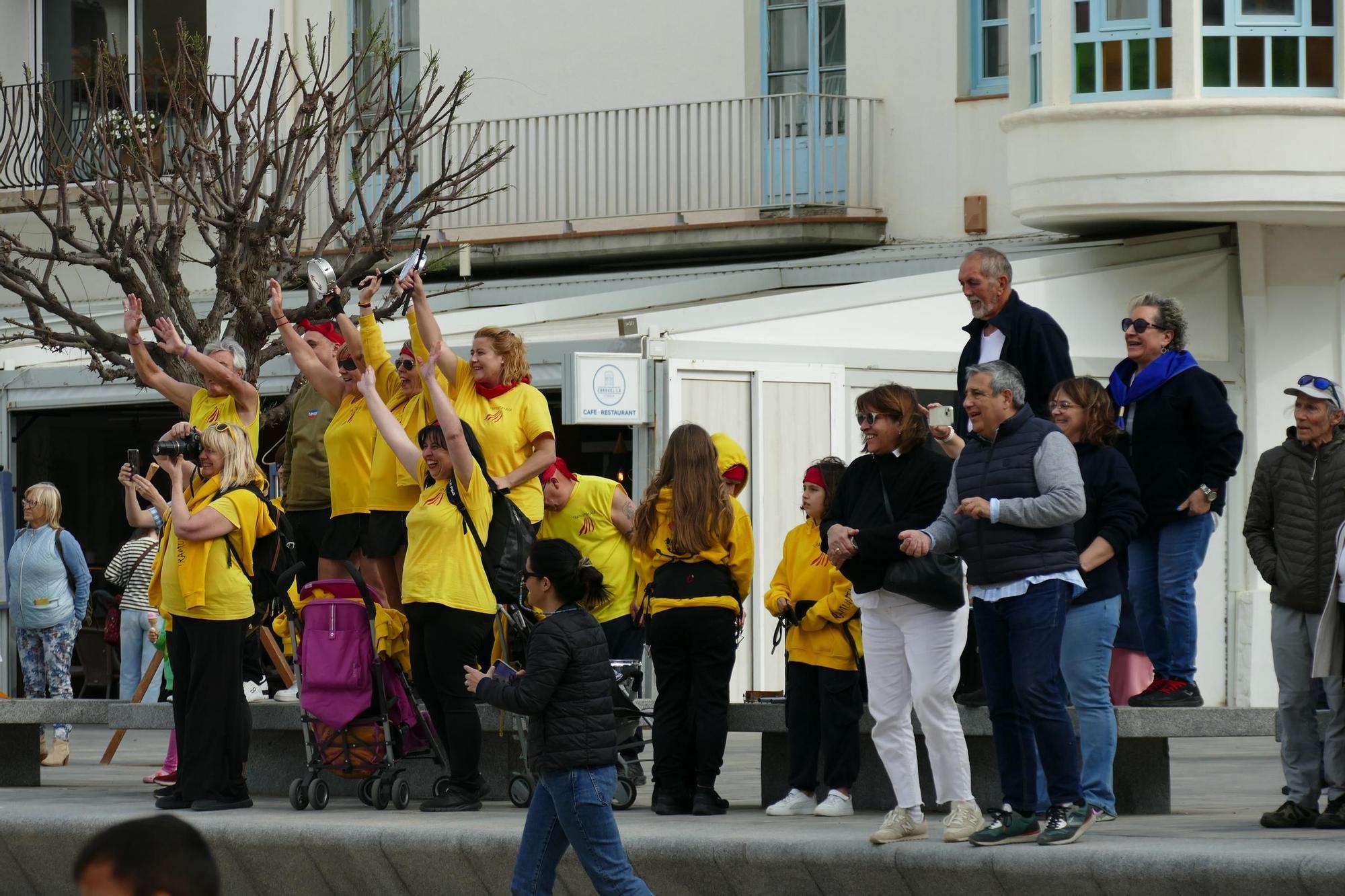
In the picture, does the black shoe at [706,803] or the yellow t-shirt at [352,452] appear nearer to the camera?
the black shoe at [706,803]

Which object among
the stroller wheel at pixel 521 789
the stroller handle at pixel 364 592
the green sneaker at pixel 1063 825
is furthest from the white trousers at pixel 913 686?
the stroller handle at pixel 364 592

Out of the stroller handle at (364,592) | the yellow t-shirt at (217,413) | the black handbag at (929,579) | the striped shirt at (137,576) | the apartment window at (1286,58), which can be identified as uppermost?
the apartment window at (1286,58)

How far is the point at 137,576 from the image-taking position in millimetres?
14711

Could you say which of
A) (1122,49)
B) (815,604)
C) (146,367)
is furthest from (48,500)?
(1122,49)

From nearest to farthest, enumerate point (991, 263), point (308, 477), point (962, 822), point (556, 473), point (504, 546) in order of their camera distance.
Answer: point (962, 822)
point (991, 263)
point (504, 546)
point (556, 473)
point (308, 477)

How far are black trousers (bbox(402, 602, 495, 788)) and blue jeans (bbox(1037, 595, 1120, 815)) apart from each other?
2662 millimetres

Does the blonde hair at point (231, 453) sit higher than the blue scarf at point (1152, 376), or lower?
lower

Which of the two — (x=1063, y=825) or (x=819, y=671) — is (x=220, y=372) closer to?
(x=819, y=671)

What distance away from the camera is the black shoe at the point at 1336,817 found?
879 cm

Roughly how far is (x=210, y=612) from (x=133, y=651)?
5.08 metres

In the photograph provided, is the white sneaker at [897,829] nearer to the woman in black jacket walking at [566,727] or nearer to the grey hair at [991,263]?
the woman in black jacket walking at [566,727]

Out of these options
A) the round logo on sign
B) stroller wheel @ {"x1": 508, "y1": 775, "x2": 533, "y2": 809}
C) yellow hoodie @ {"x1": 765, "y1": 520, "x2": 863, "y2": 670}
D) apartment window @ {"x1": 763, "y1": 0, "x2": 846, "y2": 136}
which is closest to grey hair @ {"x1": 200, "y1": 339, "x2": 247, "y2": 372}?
stroller wheel @ {"x1": 508, "y1": 775, "x2": 533, "y2": 809}

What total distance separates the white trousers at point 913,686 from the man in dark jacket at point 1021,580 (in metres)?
0.18

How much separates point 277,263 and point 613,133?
6598 millimetres
